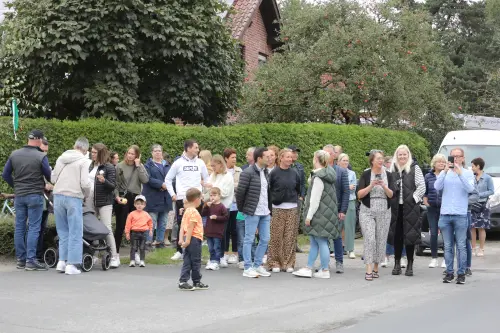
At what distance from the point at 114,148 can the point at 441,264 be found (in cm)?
657

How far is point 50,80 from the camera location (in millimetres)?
19938

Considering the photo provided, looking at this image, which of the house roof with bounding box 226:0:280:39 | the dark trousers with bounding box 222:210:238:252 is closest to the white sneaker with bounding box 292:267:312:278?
the dark trousers with bounding box 222:210:238:252

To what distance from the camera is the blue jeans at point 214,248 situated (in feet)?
45.4

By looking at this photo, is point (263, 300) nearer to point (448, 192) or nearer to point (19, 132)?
point (448, 192)

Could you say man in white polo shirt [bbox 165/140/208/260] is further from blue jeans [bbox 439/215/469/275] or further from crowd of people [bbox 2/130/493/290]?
blue jeans [bbox 439/215/469/275]

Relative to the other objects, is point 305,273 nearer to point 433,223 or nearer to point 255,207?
point 255,207

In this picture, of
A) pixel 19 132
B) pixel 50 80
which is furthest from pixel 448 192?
pixel 50 80

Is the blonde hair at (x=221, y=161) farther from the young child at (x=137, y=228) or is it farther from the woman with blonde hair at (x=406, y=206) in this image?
the woman with blonde hair at (x=406, y=206)

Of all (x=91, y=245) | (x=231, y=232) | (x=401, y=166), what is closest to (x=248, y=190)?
(x=231, y=232)

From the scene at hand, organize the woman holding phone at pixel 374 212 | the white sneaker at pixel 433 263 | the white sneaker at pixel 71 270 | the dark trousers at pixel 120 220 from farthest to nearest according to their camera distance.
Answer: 1. the white sneaker at pixel 433 263
2. the dark trousers at pixel 120 220
3. the woman holding phone at pixel 374 212
4. the white sneaker at pixel 71 270

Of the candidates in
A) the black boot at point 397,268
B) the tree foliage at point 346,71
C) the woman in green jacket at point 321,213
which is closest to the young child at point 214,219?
the woman in green jacket at point 321,213

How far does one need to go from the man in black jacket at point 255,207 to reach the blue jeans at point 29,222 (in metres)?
3.11

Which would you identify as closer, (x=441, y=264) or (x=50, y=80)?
(x=441, y=264)

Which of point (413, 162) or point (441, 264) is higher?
point (413, 162)
